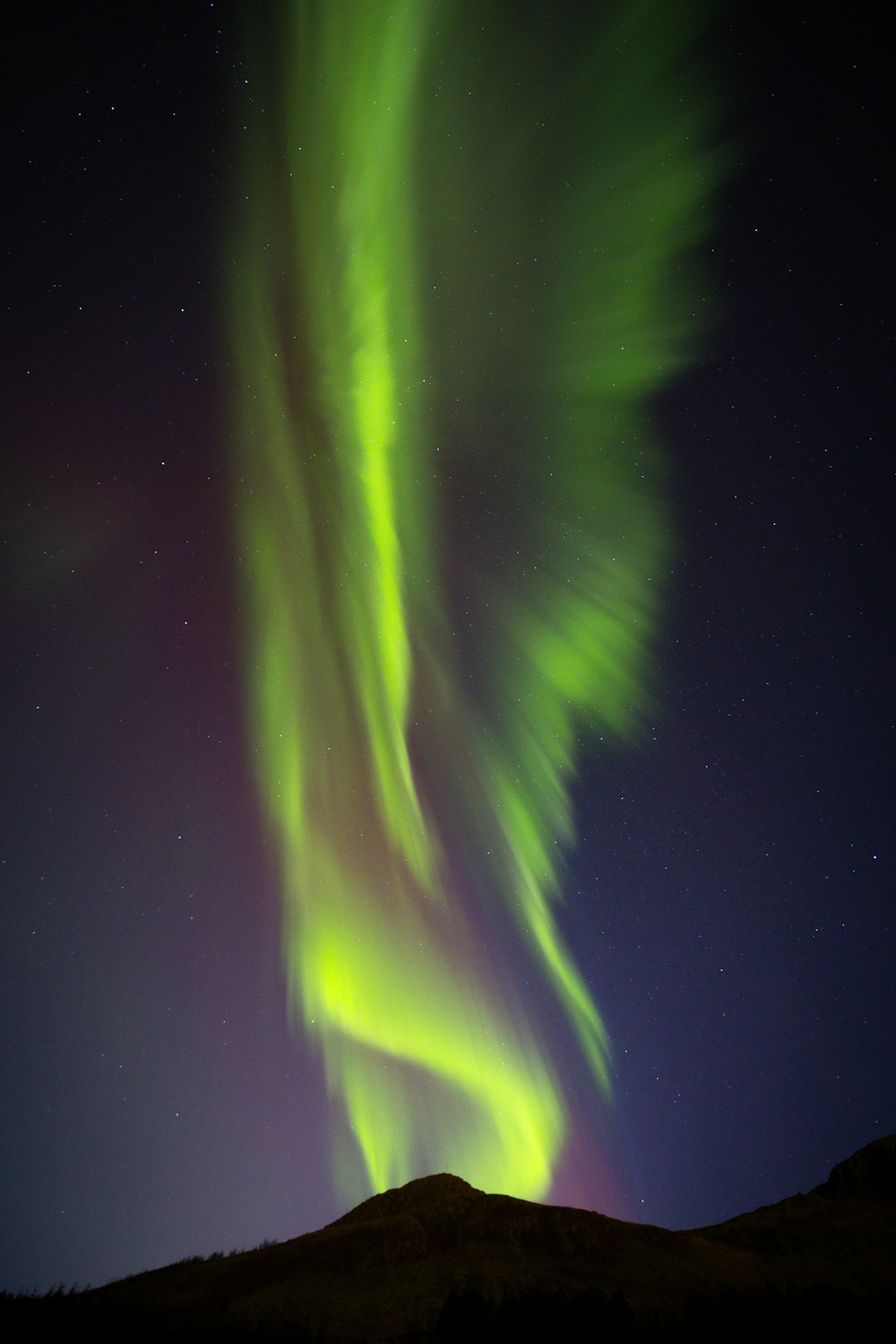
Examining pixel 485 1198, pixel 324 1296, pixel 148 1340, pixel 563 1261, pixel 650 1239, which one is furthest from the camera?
pixel 485 1198

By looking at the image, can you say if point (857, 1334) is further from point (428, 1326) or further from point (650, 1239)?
point (428, 1326)

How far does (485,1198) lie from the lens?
125ft

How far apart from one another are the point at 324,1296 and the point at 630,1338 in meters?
11.7

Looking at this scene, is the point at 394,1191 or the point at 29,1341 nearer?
the point at 29,1341

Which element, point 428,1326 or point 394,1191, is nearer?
point 428,1326

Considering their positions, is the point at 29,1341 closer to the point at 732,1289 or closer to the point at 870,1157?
the point at 732,1289

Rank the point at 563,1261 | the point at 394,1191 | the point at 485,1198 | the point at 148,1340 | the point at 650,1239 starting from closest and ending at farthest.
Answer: the point at 148,1340 → the point at 563,1261 → the point at 650,1239 → the point at 485,1198 → the point at 394,1191

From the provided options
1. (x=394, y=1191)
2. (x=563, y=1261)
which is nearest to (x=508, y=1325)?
(x=563, y=1261)

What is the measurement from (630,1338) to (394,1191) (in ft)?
68.7

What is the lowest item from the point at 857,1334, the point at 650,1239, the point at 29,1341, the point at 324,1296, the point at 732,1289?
the point at 857,1334

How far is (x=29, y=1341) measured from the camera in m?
25.2

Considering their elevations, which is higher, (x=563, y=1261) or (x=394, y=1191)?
(x=394, y=1191)

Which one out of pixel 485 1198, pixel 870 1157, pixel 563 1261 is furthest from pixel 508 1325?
pixel 870 1157

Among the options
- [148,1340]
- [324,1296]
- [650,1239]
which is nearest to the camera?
[148,1340]
